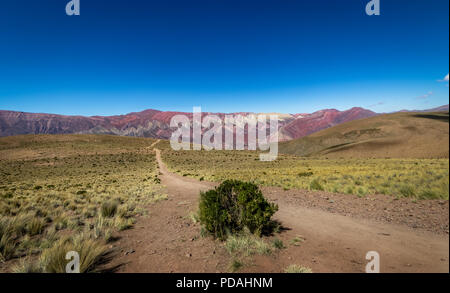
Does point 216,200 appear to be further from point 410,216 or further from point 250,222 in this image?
point 410,216

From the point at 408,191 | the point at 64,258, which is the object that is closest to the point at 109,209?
the point at 64,258

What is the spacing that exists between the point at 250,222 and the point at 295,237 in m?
1.45

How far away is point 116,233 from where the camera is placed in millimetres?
7035

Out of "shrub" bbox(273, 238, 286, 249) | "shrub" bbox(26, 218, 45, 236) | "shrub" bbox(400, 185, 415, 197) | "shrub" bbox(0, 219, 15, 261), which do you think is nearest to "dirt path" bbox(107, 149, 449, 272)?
"shrub" bbox(273, 238, 286, 249)

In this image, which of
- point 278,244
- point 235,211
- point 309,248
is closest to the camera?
point 309,248

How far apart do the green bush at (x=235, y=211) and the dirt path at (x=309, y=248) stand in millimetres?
545

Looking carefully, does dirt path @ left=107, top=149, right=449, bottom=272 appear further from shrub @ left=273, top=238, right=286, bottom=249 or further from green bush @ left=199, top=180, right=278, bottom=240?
green bush @ left=199, top=180, right=278, bottom=240

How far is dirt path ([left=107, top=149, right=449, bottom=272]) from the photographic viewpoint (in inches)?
147

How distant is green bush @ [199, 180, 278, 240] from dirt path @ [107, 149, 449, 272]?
55 cm

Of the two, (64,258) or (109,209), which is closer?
(64,258)

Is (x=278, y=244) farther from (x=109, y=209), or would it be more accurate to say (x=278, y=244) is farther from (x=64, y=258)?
(x=109, y=209)

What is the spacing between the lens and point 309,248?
5176 millimetres

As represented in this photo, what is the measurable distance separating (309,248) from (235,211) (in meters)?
2.43

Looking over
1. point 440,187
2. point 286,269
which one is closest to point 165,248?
point 286,269
